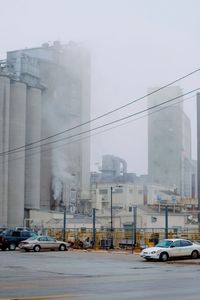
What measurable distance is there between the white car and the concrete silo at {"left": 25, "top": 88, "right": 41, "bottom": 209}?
166 feet

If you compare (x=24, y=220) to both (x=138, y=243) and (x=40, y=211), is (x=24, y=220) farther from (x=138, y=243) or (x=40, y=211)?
(x=138, y=243)

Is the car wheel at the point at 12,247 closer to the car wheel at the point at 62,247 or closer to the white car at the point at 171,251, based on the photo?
the car wheel at the point at 62,247

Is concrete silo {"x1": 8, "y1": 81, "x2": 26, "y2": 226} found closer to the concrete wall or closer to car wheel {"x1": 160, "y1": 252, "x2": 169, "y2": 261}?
car wheel {"x1": 160, "y1": 252, "x2": 169, "y2": 261}

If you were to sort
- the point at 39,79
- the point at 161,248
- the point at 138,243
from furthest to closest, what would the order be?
1. the point at 39,79
2. the point at 138,243
3. the point at 161,248

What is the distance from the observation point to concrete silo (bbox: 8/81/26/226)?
7725 centimetres

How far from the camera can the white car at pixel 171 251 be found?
3155 centimetres

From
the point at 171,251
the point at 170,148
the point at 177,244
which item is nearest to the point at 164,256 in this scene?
the point at 171,251

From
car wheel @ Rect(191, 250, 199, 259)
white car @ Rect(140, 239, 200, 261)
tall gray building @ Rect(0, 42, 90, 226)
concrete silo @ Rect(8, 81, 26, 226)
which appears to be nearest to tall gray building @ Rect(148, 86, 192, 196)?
tall gray building @ Rect(0, 42, 90, 226)

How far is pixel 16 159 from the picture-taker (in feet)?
258

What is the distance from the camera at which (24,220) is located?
78500 mm

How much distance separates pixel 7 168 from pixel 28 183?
18.8 ft

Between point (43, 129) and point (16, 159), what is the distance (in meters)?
11.2

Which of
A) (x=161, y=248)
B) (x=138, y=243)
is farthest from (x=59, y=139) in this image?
(x=161, y=248)

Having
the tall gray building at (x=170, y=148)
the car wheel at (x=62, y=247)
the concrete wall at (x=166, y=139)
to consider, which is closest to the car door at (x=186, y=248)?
the car wheel at (x=62, y=247)
